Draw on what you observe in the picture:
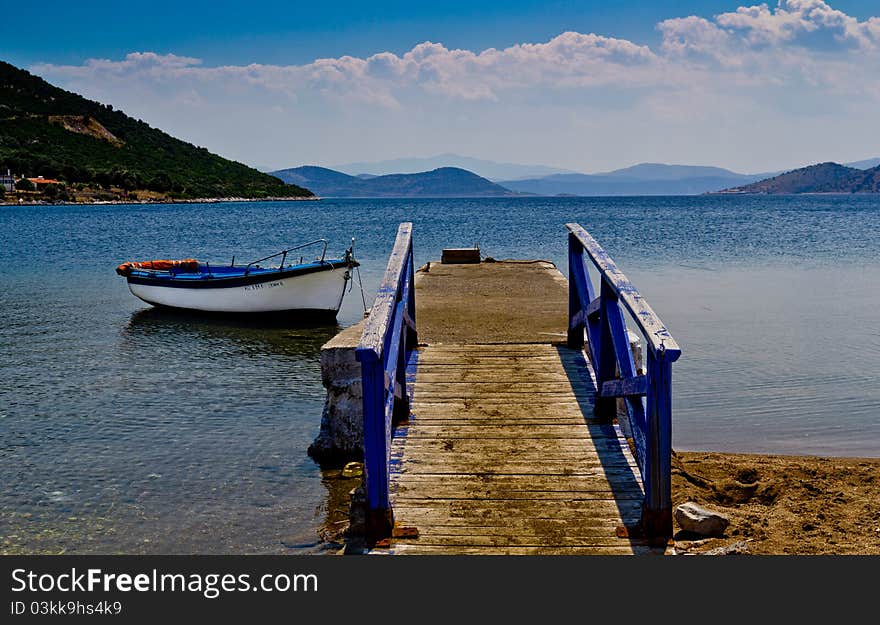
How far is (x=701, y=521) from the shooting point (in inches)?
232

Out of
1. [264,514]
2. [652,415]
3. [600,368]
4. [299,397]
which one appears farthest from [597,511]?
[299,397]

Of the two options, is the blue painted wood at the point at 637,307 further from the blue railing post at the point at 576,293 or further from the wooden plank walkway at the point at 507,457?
the wooden plank walkway at the point at 507,457

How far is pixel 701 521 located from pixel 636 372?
106 centimetres

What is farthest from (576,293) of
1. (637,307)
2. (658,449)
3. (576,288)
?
(658,449)

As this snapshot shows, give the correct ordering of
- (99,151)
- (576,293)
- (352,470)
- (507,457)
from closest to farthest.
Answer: (507,457) < (352,470) < (576,293) < (99,151)

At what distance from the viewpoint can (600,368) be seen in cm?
705

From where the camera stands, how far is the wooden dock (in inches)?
199

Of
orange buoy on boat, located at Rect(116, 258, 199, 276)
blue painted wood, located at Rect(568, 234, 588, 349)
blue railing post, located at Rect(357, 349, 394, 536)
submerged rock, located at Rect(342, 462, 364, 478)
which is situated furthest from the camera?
orange buoy on boat, located at Rect(116, 258, 199, 276)

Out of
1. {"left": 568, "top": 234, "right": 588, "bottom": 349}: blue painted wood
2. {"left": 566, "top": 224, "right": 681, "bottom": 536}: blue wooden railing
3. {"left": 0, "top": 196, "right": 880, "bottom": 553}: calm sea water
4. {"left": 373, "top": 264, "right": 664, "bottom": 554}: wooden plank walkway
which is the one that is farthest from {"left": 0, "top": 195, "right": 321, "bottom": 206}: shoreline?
{"left": 566, "top": 224, "right": 681, "bottom": 536}: blue wooden railing

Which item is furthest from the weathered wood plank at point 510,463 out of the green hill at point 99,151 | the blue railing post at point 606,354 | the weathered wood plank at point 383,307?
the green hill at point 99,151

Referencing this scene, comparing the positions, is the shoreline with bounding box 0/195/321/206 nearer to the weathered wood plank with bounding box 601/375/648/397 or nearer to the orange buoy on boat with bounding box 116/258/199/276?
the orange buoy on boat with bounding box 116/258/199/276

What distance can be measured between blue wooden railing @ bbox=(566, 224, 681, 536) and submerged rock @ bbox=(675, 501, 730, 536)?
0.58 metres

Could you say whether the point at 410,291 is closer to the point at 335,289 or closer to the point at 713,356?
the point at 713,356

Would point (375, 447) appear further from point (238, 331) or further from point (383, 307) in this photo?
Result: point (238, 331)
